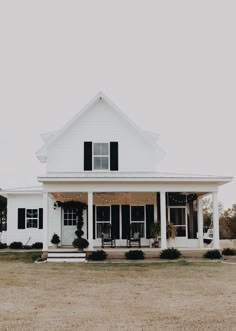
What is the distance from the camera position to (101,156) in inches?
949

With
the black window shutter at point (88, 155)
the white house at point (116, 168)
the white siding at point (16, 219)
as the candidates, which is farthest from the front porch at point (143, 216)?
the white siding at point (16, 219)

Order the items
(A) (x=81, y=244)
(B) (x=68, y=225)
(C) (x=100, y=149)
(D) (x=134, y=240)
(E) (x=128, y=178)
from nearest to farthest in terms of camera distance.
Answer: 1. (A) (x=81, y=244)
2. (E) (x=128, y=178)
3. (D) (x=134, y=240)
4. (C) (x=100, y=149)
5. (B) (x=68, y=225)

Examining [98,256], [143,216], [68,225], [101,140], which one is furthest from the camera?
[68,225]

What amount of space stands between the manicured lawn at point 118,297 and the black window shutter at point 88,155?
6.53 metres

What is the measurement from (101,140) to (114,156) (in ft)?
3.64

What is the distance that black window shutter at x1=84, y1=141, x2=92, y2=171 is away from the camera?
23.8m

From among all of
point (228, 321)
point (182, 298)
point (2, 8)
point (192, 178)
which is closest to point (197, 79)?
point (192, 178)

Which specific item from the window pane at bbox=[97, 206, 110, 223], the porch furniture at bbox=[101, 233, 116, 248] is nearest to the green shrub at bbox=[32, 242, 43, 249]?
the window pane at bbox=[97, 206, 110, 223]

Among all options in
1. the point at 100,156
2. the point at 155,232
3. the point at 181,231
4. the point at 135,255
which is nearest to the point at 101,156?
the point at 100,156

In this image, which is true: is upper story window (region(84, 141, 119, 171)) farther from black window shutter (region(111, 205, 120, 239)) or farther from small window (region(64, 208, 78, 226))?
small window (region(64, 208, 78, 226))

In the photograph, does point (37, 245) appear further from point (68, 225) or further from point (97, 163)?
point (97, 163)

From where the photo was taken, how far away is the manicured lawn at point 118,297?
8.89 m

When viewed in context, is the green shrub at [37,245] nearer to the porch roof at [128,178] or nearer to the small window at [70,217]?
the small window at [70,217]

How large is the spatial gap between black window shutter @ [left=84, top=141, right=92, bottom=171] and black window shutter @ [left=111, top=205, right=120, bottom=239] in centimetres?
251
